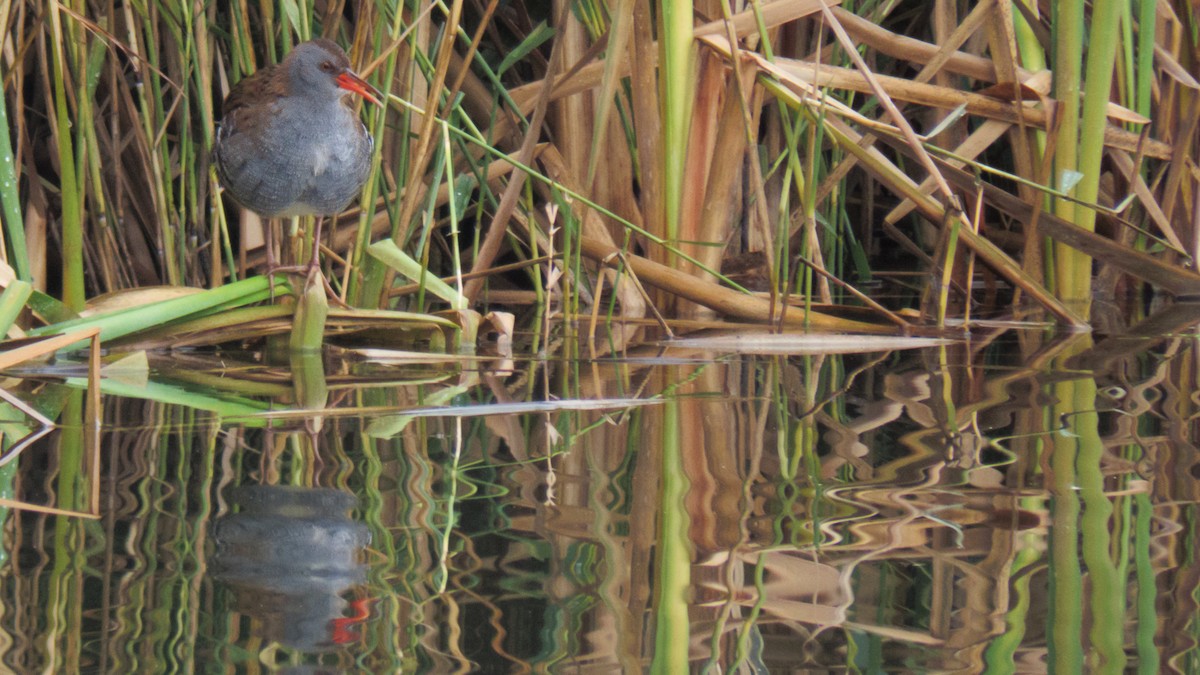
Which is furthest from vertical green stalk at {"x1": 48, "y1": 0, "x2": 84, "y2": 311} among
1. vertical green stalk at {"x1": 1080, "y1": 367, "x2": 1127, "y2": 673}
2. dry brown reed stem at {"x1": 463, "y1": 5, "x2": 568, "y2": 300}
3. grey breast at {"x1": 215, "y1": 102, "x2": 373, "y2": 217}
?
vertical green stalk at {"x1": 1080, "y1": 367, "x2": 1127, "y2": 673}

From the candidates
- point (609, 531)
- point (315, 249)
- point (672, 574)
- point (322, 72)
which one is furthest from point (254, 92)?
point (672, 574)

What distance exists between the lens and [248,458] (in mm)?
1333

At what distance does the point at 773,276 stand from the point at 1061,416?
90cm

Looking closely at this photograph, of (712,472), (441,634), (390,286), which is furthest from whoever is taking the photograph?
(390,286)

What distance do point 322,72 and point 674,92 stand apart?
644mm

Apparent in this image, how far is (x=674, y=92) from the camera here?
2.52 metres

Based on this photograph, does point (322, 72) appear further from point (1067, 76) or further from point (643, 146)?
point (1067, 76)

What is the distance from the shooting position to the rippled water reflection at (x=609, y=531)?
81 centimetres

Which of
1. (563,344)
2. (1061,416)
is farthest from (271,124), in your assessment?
(1061,416)

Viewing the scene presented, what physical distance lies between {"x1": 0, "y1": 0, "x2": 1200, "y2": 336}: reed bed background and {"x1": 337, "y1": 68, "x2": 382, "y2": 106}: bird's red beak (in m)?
0.03

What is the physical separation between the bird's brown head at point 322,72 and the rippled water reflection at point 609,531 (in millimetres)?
846

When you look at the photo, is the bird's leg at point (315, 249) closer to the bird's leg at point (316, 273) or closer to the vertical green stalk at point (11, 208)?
the bird's leg at point (316, 273)

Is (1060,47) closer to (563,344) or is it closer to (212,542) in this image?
(563,344)

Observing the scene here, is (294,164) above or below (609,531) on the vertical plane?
above
